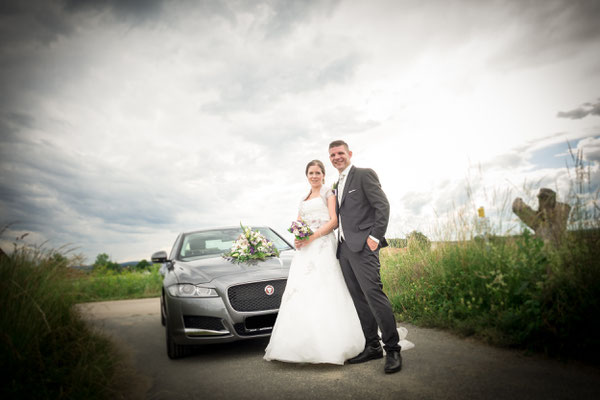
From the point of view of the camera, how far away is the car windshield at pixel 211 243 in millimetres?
5738

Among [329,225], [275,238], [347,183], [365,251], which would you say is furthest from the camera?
[275,238]

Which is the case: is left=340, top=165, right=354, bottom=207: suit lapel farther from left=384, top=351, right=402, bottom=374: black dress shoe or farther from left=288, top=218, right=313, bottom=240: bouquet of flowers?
left=384, top=351, right=402, bottom=374: black dress shoe

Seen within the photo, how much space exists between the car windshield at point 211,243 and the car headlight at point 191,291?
116 centimetres

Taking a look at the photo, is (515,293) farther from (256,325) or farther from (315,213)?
(256,325)

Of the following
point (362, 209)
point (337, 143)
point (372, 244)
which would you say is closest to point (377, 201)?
point (362, 209)

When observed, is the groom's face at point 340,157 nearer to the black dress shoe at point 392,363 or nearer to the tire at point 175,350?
the black dress shoe at point 392,363

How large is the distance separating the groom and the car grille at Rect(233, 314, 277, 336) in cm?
107

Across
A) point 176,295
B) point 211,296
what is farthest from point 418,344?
point 176,295

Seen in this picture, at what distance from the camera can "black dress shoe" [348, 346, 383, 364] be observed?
3759 millimetres

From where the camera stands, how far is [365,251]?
3688mm

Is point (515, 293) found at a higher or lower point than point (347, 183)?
lower

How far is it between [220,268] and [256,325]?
92 centimetres

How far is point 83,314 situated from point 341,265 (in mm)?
3038

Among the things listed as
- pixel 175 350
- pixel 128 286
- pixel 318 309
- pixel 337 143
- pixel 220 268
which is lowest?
pixel 175 350
